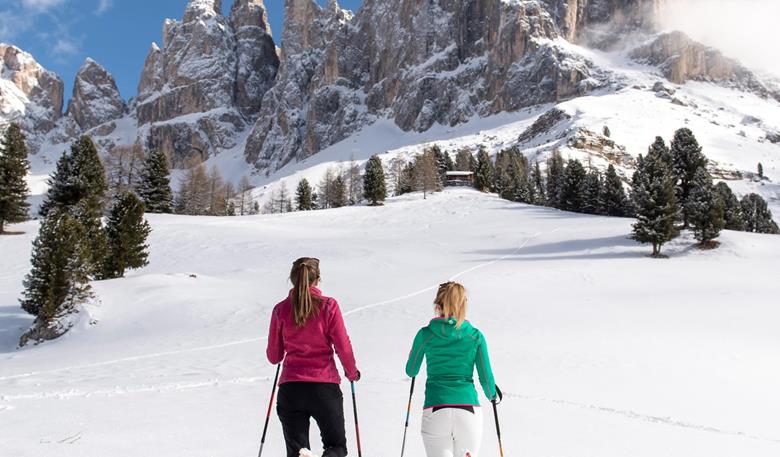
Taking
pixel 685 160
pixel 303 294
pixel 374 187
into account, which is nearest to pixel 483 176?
pixel 374 187

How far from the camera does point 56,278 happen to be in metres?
22.2

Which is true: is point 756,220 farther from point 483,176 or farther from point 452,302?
point 452,302

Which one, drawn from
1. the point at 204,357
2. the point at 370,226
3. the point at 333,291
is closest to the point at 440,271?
the point at 333,291

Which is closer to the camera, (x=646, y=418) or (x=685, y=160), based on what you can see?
(x=646, y=418)

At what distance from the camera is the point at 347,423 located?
831cm

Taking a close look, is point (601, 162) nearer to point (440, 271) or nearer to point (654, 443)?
point (440, 271)

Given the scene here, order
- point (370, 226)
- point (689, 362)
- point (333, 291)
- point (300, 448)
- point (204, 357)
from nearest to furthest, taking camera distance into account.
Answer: point (300, 448) < point (689, 362) < point (204, 357) < point (333, 291) < point (370, 226)

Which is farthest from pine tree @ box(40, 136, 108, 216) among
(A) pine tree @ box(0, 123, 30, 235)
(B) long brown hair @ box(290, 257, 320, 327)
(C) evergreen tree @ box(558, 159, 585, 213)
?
(C) evergreen tree @ box(558, 159, 585, 213)

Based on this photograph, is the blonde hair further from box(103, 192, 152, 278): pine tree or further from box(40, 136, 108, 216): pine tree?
box(40, 136, 108, 216): pine tree

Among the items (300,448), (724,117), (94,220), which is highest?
(724,117)

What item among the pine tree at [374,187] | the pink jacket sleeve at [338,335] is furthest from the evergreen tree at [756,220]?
the pink jacket sleeve at [338,335]

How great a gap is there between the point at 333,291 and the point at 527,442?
19504mm

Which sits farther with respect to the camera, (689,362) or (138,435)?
(689,362)

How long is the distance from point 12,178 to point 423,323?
4360 centimetres
